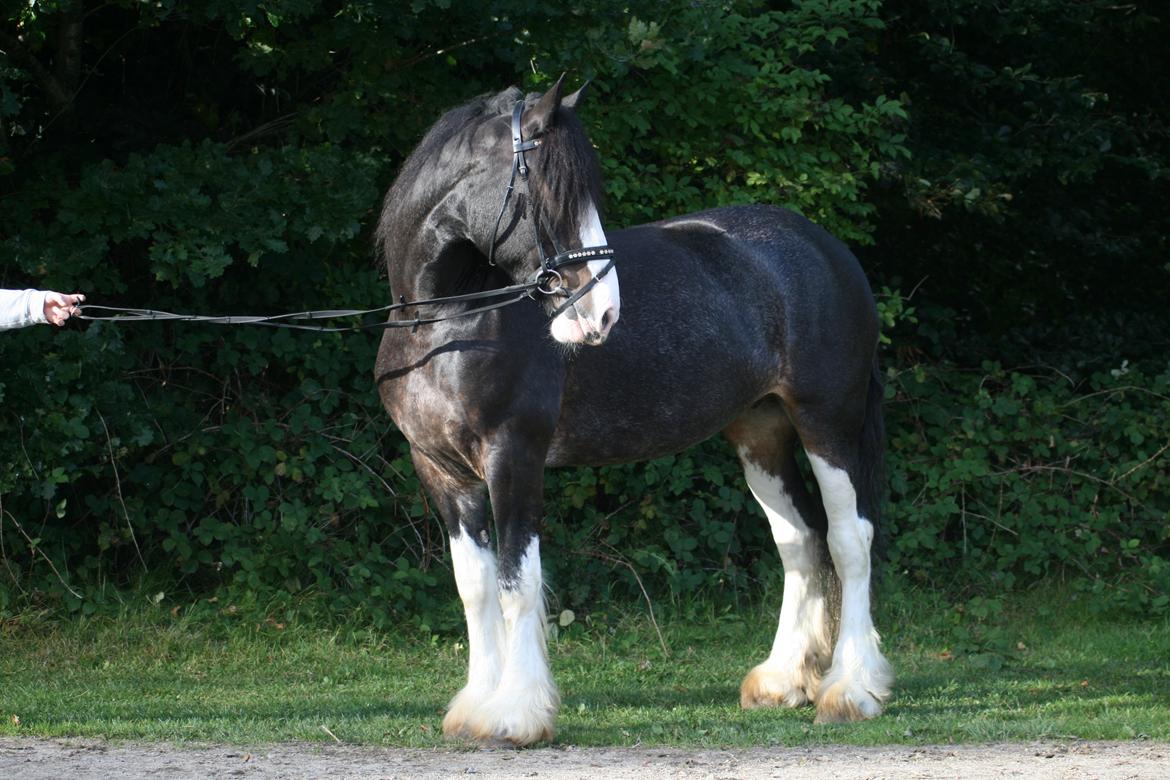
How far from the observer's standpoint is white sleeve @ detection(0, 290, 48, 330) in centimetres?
464

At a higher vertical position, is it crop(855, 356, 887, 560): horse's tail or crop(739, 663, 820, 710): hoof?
crop(855, 356, 887, 560): horse's tail

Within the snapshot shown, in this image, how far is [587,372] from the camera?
17.5ft

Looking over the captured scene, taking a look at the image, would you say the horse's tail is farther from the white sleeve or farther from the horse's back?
the white sleeve

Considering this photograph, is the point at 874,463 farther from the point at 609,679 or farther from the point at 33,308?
the point at 33,308

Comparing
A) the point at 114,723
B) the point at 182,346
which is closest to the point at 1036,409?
the point at 182,346

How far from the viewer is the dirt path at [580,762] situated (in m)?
4.56

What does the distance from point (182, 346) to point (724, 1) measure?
367cm

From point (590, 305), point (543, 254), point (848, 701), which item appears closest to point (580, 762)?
point (848, 701)

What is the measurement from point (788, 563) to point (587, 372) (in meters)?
1.54

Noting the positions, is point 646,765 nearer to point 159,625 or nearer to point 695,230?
point 695,230

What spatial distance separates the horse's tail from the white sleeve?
348 cm

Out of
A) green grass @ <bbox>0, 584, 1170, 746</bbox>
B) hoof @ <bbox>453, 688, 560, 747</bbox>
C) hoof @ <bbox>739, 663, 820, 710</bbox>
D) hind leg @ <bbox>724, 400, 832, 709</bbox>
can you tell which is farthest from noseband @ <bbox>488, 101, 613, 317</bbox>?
hoof @ <bbox>739, 663, 820, 710</bbox>

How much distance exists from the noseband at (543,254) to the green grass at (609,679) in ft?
5.74

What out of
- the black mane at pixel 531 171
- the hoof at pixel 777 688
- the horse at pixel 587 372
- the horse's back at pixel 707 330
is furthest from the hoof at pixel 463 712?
the black mane at pixel 531 171
